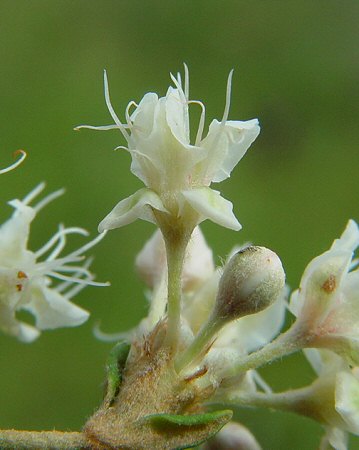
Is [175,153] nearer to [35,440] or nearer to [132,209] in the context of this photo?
[132,209]

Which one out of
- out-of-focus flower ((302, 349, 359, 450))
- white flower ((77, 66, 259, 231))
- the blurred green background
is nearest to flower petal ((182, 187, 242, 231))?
white flower ((77, 66, 259, 231))

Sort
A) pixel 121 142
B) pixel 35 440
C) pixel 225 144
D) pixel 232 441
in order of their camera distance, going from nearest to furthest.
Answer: pixel 35 440 < pixel 225 144 < pixel 232 441 < pixel 121 142

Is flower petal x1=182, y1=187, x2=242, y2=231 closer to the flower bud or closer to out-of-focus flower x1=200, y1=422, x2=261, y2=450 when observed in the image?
the flower bud

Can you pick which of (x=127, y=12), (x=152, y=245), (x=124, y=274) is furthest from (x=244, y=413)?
(x=127, y=12)

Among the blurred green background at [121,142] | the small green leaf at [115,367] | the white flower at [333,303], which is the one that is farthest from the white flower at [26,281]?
the blurred green background at [121,142]

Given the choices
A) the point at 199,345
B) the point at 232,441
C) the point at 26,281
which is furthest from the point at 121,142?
the point at 199,345

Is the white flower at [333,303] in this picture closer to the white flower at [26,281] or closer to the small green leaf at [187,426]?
the small green leaf at [187,426]
